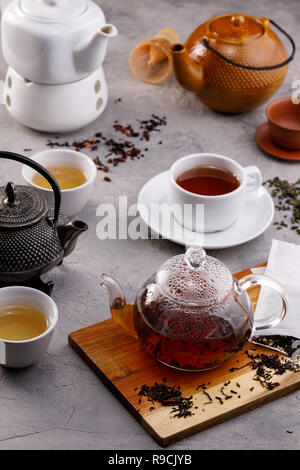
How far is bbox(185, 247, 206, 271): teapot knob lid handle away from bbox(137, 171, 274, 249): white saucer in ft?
1.07

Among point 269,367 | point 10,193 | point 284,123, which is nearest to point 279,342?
point 269,367

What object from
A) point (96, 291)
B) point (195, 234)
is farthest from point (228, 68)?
point (96, 291)

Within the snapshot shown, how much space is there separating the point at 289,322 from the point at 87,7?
992 millimetres

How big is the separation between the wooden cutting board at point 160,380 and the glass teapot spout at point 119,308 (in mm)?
30

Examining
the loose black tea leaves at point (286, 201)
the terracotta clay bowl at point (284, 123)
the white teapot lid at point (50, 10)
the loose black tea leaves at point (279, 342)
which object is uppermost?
the white teapot lid at point (50, 10)

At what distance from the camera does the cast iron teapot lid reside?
1.32 m

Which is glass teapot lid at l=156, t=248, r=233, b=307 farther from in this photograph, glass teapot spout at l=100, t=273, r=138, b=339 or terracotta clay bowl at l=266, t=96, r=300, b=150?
terracotta clay bowl at l=266, t=96, r=300, b=150

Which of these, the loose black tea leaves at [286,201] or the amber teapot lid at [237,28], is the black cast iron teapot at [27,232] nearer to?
the loose black tea leaves at [286,201]

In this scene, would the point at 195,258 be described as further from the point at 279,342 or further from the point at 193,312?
the point at 279,342

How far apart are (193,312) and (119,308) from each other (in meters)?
0.16

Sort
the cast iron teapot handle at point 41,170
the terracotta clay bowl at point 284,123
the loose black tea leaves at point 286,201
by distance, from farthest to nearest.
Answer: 1. the terracotta clay bowl at point 284,123
2. the loose black tea leaves at point 286,201
3. the cast iron teapot handle at point 41,170

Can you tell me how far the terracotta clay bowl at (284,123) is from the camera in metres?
1.90

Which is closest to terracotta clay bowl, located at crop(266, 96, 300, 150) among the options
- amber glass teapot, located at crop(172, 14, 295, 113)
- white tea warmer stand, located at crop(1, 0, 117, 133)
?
amber glass teapot, located at crop(172, 14, 295, 113)

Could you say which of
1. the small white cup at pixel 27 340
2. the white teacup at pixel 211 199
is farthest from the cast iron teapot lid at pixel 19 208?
the white teacup at pixel 211 199
